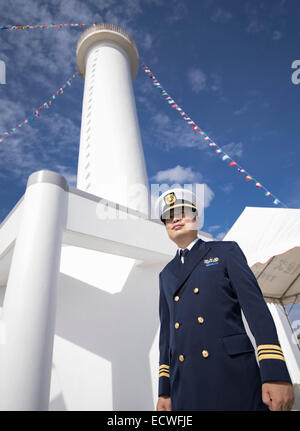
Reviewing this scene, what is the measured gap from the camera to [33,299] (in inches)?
130

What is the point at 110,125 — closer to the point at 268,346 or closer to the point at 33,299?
the point at 33,299

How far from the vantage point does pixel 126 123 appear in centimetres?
997

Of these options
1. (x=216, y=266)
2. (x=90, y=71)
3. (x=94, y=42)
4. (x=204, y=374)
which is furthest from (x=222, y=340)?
(x=94, y=42)

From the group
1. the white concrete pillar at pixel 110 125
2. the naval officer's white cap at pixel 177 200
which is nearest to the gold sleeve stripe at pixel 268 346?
the naval officer's white cap at pixel 177 200

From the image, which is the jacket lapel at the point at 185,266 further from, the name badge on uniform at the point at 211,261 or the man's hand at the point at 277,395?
the man's hand at the point at 277,395

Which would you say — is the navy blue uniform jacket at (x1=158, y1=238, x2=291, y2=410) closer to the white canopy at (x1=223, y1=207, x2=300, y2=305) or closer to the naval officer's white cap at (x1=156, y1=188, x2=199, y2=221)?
the naval officer's white cap at (x1=156, y1=188, x2=199, y2=221)

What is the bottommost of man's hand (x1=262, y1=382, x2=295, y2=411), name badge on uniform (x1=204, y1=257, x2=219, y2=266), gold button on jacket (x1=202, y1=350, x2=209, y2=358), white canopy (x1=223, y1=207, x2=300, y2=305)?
man's hand (x1=262, y1=382, x2=295, y2=411)

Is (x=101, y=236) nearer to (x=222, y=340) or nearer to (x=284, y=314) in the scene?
(x=222, y=340)

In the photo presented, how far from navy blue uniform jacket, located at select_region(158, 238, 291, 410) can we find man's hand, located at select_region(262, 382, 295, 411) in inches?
1.3

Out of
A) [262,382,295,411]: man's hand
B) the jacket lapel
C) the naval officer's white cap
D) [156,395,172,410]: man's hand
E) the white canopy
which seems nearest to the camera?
[262,382,295,411]: man's hand

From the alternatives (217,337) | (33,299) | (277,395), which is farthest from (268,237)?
(33,299)

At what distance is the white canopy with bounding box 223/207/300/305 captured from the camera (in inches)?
159

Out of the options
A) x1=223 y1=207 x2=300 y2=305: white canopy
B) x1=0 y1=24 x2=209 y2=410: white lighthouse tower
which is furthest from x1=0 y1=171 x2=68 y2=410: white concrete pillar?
x1=223 y1=207 x2=300 y2=305: white canopy

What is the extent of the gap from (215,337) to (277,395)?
0.40 m
